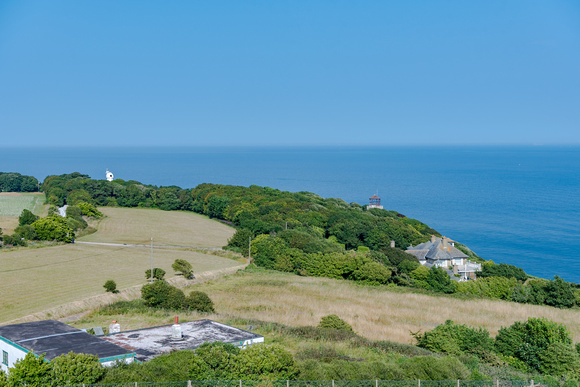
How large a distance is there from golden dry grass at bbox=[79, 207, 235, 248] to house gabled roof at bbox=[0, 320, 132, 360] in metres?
48.7

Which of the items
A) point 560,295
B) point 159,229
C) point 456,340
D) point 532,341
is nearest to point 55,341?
point 456,340

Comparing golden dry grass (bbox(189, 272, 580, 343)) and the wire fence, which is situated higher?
the wire fence

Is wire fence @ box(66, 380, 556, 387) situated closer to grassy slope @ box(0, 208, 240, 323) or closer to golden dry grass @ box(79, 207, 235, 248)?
grassy slope @ box(0, 208, 240, 323)

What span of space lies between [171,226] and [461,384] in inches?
2944

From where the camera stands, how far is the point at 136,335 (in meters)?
26.5

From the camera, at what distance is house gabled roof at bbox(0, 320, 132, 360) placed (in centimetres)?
2072

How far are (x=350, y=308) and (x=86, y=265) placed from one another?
2907cm

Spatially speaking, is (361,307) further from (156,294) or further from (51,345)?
(51,345)

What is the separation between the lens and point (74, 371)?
17266 millimetres

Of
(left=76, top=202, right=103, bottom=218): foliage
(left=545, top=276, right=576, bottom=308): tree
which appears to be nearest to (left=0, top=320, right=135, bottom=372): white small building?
(left=545, top=276, right=576, bottom=308): tree

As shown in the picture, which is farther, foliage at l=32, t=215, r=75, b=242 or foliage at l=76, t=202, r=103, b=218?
foliage at l=76, t=202, r=103, b=218

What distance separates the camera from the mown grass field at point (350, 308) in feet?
119

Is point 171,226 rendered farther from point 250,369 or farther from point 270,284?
point 250,369

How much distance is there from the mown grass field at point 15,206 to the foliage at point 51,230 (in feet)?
22.1
